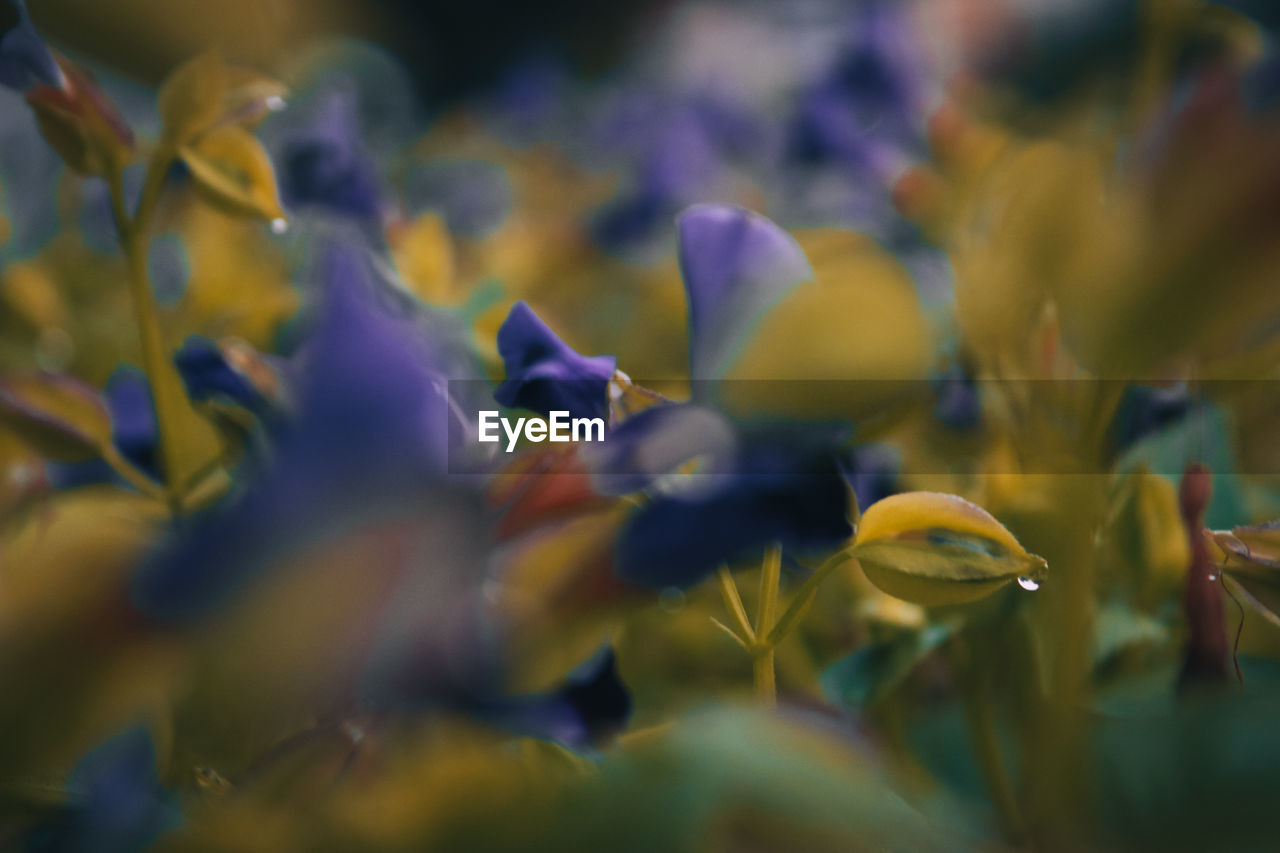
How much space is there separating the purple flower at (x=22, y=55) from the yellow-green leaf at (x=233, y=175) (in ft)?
0.15

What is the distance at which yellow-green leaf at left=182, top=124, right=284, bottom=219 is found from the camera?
0.34 metres

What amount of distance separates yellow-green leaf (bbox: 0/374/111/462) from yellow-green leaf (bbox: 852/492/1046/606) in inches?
10.2

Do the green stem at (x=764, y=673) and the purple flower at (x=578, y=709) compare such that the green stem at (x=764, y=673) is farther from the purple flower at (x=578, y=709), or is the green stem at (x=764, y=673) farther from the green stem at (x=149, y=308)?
the green stem at (x=149, y=308)

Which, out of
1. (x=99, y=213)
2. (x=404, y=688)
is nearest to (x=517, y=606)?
(x=404, y=688)

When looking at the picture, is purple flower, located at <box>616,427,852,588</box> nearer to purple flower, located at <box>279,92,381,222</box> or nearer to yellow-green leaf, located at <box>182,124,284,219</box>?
yellow-green leaf, located at <box>182,124,284,219</box>

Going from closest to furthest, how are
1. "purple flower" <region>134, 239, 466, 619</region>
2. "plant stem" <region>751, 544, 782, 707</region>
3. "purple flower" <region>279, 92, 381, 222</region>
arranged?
"purple flower" <region>134, 239, 466, 619</region>, "plant stem" <region>751, 544, 782, 707</region>, "purple flower" <region>279, 92, 381, 222</region>

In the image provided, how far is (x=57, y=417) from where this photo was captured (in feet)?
1.08

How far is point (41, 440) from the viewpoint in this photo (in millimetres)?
326

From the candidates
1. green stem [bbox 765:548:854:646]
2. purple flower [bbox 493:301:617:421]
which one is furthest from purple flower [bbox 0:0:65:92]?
green stem [bbox 765:548:854:646]

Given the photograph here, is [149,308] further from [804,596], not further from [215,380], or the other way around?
[804,596]

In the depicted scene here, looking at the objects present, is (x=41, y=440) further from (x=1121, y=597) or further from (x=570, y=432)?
(x=1121, y=597)

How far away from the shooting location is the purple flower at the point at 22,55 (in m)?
0.29

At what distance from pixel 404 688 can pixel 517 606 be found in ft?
0.10

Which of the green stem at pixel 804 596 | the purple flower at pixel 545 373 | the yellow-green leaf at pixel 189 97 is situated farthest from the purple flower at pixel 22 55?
the green stem at pixel 804 596
